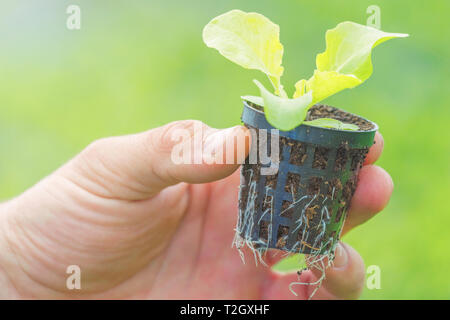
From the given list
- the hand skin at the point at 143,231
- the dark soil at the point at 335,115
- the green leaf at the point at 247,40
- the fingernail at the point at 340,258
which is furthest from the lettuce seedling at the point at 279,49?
the fingernail at the point at 340,258

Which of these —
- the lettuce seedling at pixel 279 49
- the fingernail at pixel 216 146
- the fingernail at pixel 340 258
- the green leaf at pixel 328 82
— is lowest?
the fingernail at pixel 340 258

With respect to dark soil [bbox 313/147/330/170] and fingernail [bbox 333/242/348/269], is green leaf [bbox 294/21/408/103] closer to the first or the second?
dark soil [bbox 313/147/330/170]

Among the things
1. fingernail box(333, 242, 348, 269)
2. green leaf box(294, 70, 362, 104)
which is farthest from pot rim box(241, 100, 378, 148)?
fingernail box(333, 242, 348, 269)

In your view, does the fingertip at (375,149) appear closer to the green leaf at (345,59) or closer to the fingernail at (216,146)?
the green leaf at (345,59)

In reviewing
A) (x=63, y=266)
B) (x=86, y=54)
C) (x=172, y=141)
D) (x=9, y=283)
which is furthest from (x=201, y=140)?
(x=86, y=54)

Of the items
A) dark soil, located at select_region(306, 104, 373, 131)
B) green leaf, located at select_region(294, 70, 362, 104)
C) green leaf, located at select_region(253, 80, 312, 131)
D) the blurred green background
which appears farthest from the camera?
the blurred green background

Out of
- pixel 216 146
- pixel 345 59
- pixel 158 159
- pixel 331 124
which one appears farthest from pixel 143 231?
pixel 345 59

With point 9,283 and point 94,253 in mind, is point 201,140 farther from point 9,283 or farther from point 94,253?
point 9,283

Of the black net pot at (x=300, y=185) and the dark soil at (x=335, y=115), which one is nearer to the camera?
the black net pot at (x=300, y=185)
